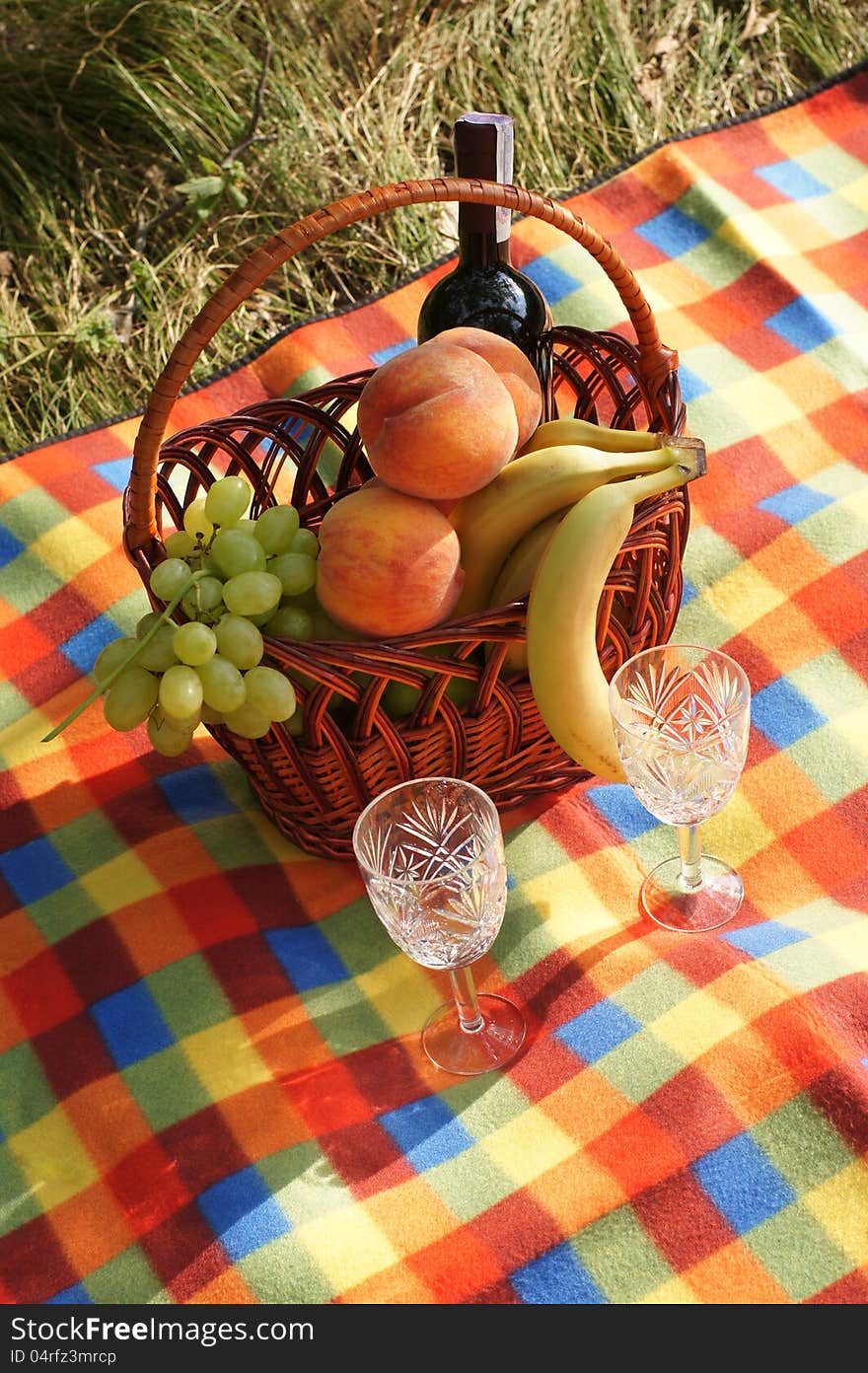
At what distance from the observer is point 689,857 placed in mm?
933

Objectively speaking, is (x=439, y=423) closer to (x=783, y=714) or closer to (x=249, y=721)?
(x=249, y=721)

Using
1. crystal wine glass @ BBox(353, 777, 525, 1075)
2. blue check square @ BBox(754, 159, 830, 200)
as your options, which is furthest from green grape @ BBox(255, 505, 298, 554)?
blue check square @ BBox(754, 159, 830, 200)

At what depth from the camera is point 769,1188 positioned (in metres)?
0.76

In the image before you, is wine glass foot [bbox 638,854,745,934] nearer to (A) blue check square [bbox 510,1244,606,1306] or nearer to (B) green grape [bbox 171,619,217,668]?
(A) blue check square [bbox 510,1244,606,1306]

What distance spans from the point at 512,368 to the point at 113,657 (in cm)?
37

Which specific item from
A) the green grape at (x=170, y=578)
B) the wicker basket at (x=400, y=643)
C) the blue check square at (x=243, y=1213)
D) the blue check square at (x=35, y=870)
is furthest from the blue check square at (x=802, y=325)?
the blue check square at (x=243, y=1213)

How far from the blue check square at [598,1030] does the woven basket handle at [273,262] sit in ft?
1.52

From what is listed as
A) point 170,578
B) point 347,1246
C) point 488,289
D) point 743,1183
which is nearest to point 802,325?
A: point 488,289

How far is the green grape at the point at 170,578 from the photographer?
33.8 inches

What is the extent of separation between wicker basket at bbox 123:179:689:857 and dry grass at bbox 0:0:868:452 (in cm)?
85

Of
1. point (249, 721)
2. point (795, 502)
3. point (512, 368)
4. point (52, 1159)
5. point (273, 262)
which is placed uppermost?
point (273, 262)

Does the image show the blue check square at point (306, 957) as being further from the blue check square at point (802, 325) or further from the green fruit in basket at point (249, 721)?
the blue check square at point (802, 325)

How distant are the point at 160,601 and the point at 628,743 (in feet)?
1.12

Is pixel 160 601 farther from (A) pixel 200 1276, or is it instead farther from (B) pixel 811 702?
(B) pixel 811 702
